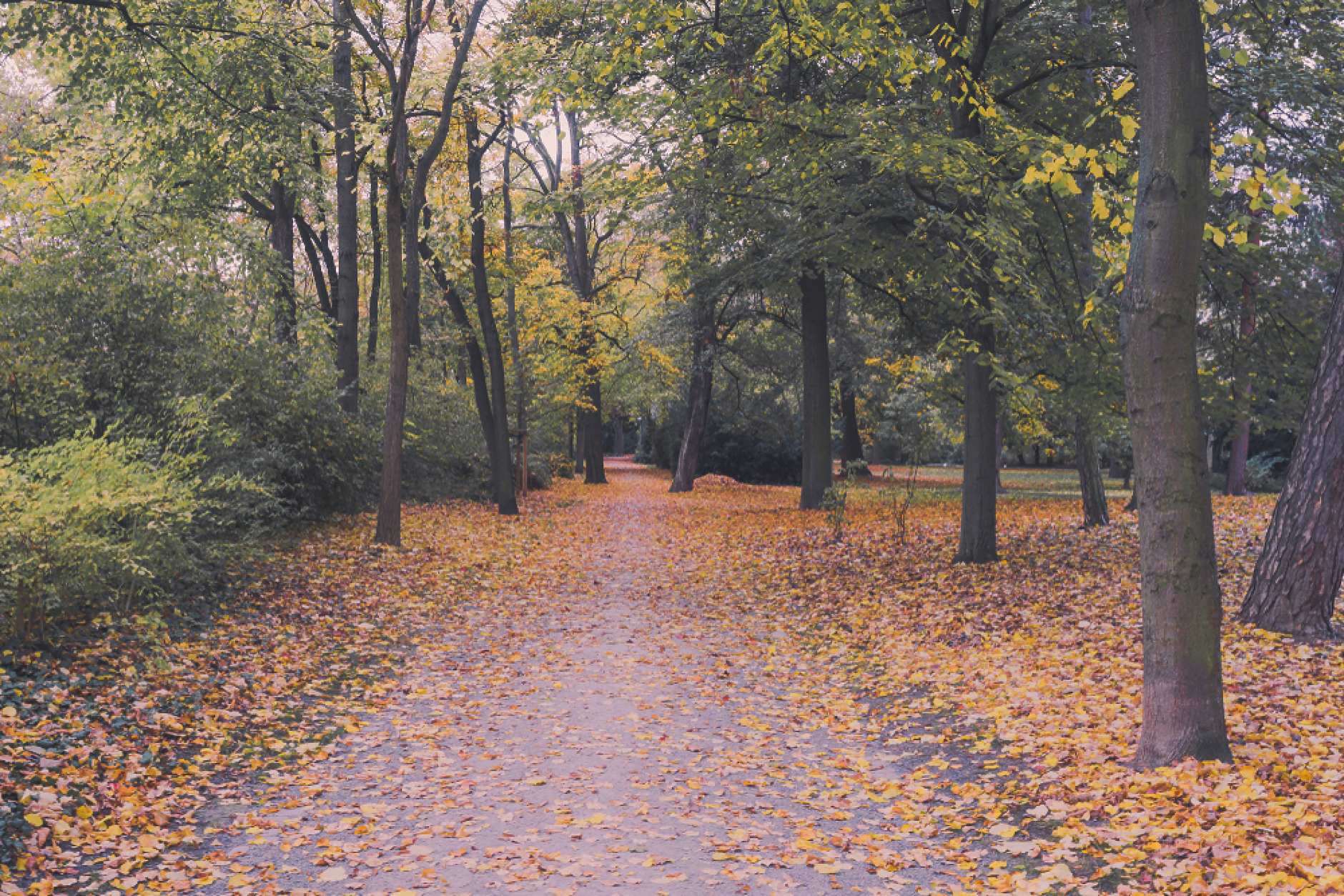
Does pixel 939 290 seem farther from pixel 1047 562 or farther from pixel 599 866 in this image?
pixel 599 866

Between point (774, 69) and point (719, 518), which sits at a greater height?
point (774, 69)

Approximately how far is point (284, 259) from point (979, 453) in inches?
549

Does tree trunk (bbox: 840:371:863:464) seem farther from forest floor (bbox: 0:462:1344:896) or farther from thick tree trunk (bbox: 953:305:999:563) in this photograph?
forest floor (bbox: 0:462:1344:896)

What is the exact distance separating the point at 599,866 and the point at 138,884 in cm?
204

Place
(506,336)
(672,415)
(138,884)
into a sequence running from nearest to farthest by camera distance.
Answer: (138,884)
(506,336)
(672,415)

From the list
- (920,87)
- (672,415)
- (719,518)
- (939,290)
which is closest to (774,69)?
(920,87)

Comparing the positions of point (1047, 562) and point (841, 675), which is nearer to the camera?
point (841, 675)

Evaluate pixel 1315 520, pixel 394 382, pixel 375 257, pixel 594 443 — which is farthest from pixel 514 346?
pixel 1315 520

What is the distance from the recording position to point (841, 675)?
25.0ft

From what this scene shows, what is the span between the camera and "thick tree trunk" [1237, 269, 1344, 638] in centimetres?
616

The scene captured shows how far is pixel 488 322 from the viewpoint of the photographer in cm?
1791

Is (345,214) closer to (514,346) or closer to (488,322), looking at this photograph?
(488,322)

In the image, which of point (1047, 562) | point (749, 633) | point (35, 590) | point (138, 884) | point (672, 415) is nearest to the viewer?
point (138, 884)

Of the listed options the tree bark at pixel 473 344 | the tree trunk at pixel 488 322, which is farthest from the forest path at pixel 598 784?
the tree bark at pixel 473 344
